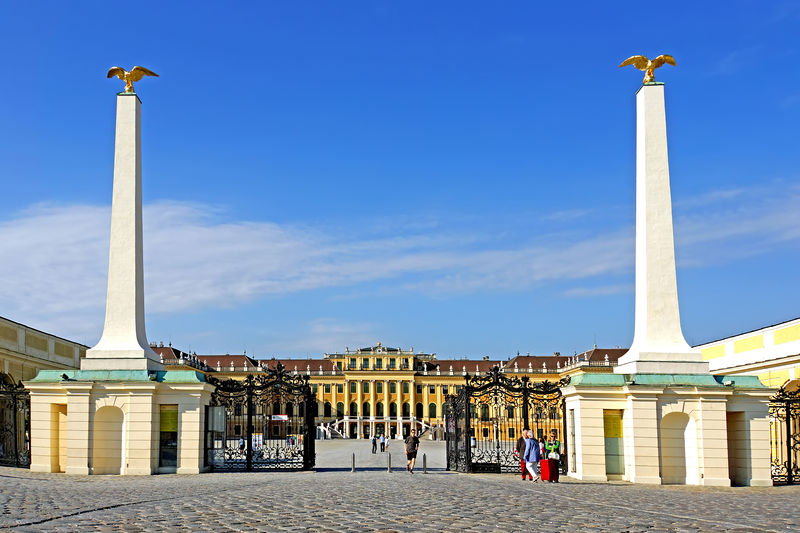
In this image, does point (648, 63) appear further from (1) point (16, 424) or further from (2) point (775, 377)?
(1) point (16, 424)

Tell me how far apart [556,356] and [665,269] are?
10787 centimetres

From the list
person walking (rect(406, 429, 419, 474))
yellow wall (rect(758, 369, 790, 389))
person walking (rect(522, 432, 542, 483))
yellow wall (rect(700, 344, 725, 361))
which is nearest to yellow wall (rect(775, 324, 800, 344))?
yellow wall (rect(758, 369, 790, 389))

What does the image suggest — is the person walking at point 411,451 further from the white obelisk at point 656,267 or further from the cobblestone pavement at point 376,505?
the white obelisk at point 656,267

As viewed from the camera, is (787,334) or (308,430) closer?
(308,430)

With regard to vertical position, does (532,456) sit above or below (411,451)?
above

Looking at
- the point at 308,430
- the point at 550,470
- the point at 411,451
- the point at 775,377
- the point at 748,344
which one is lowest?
Answer: the point at 411,451

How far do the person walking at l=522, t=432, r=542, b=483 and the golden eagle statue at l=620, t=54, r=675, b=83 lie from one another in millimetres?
10771

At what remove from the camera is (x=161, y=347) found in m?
112

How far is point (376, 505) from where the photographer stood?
15.5 m

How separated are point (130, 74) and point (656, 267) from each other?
16452 millimetres

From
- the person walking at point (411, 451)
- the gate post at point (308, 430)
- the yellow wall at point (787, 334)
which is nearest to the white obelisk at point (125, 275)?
the gate post at point (308, 430)

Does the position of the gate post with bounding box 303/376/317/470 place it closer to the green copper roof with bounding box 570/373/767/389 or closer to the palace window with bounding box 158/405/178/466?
the palace window with bounding box 158/405/178/466

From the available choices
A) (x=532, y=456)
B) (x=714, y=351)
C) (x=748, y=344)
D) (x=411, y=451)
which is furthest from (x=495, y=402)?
(x=714, y=351)

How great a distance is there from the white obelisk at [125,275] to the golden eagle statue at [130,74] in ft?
3.03
